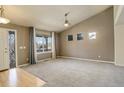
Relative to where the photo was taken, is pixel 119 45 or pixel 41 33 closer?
pixel 119 45

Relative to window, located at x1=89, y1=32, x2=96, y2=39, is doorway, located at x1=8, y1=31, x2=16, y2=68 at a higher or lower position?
lower

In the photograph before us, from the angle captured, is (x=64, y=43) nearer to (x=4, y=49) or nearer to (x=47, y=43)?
(x=47, y=43)

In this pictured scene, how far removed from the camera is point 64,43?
8789 millimetres

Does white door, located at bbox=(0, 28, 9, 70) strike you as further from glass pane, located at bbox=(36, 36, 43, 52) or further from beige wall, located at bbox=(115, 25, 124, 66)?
beige wall, located at bbox=(115, 25, 124, 66)

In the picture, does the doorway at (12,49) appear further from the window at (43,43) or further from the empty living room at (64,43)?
the window at (43,43)

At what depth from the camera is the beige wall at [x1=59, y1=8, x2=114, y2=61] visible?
616cm

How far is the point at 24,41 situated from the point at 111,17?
5.18 m

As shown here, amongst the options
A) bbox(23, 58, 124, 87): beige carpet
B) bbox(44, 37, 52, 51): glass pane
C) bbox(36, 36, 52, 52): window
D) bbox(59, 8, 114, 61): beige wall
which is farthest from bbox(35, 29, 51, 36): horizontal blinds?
bbox(23, 58, 124, 87): beige carpet

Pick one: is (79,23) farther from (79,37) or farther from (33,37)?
(33,37)

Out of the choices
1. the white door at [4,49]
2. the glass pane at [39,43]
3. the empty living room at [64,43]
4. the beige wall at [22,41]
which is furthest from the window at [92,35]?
the white door at [4,49]

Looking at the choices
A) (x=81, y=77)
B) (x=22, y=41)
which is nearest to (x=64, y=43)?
(x=22, y=41)

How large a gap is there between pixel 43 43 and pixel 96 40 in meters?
3.75

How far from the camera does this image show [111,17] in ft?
19.7
